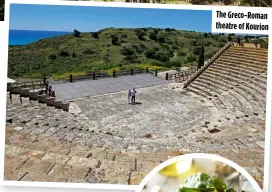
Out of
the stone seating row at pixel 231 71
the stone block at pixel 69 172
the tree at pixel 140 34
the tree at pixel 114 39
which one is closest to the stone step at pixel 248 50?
the stone seating row at pixel 231 71

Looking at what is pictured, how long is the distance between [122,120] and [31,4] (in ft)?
4.73

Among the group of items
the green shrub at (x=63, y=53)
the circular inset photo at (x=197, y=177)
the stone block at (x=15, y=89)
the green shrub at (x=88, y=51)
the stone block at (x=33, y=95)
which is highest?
the green shrub at (x=88, y=51)

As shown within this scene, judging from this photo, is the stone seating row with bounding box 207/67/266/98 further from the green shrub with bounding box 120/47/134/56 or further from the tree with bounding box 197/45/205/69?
the green shrub with bounding box 120/47/134/56

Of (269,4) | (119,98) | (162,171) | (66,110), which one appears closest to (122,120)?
(119,98)

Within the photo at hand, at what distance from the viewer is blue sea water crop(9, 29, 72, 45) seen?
4.55m

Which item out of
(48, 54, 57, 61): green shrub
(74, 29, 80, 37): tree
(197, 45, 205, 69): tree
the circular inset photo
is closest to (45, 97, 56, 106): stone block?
(48, 54, 57, 61): green shrub

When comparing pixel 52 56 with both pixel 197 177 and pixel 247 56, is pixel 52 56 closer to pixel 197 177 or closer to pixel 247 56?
pixel 247 56

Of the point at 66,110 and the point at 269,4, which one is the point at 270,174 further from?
the point at 269,4

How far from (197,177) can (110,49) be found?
240 cm

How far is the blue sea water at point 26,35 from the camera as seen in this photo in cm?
455

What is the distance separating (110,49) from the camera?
4.99 metres

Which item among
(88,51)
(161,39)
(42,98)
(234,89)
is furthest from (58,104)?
(234,89)

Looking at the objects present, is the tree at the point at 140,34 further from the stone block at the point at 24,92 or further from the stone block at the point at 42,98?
the stone block at the point at 24,92

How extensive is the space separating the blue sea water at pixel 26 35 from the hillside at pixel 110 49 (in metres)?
0.05
